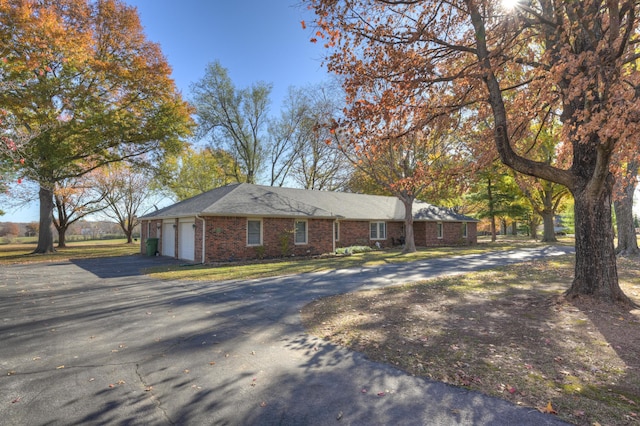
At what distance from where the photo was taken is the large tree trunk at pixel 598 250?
6.72 m

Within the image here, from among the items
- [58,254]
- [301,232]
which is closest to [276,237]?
[301,232]

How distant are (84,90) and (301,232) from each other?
15.4 metres

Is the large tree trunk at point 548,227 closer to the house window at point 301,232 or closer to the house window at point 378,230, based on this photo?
the house window at point 378,230

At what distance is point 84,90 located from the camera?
66.8 ft

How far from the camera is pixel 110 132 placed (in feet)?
70.2

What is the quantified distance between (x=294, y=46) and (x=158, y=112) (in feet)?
50.9

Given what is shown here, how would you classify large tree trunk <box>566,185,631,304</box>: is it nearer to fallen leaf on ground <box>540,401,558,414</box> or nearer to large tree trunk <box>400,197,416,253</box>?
fallen leaf on ground <box>540,401,558,414</box>

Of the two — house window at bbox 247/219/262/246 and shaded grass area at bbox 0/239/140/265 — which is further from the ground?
house window at bbox 247/219/262/246

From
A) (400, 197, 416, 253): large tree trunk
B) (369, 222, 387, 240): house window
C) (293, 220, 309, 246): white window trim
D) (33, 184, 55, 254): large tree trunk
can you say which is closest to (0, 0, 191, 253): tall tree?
(33, 184, 55, 254): large tree trunk

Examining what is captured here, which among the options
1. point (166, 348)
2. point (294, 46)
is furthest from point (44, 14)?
point (166, 348)

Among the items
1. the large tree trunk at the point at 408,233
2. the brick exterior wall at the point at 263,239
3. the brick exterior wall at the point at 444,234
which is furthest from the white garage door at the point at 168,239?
the brick exterior wall at the point at 444,234

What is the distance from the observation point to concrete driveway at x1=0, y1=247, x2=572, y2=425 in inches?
122

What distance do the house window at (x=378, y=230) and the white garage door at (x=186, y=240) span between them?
12.8 m

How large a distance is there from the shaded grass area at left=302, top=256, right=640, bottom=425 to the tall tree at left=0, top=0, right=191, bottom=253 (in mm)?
18134
